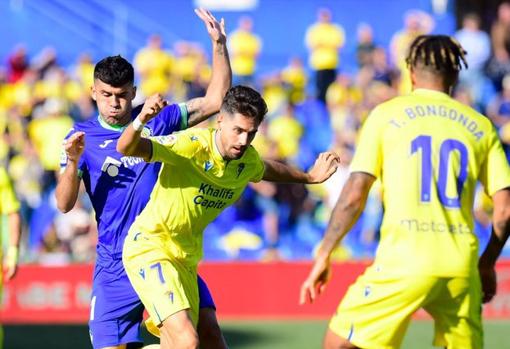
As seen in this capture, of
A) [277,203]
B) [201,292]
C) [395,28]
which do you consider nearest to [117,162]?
[201,292]

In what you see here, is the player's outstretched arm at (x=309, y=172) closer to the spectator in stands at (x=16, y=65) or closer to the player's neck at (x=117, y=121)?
the player's neck at (x=117, y=121)

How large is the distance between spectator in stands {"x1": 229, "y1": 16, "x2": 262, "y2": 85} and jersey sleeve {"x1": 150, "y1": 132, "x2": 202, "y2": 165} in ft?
36.4

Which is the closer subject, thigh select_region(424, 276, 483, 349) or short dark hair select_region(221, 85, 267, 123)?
thigh select_region(424, 276, 483, 349)

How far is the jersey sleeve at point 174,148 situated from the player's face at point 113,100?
59 centimetres

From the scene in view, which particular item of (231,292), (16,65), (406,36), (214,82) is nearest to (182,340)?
(214,82)

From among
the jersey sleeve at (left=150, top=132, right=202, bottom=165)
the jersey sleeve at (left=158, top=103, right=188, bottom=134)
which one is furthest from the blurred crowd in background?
the jersey sleeve at (left=150, top=132, right=202, bottom=165)

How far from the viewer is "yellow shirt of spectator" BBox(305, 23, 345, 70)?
1753 centimetres

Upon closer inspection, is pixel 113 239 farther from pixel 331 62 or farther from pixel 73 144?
pixel 331 62

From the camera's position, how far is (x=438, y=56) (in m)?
5.53

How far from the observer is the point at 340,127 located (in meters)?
16.7

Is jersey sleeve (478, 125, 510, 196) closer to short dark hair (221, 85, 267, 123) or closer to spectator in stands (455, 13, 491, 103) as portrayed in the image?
short dark hair (221, 85, 267, 123)

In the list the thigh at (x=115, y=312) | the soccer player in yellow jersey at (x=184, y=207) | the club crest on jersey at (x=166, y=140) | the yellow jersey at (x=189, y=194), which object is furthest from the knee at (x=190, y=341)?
the club crest on jersey at (x=166, y=140)

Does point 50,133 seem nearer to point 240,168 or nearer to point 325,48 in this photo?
point 325,48

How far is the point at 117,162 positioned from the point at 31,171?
10.1 meters
